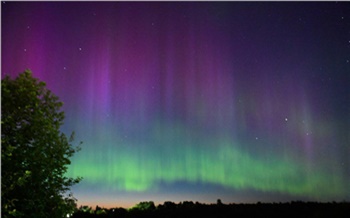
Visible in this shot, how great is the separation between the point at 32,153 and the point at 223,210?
29.2 meters

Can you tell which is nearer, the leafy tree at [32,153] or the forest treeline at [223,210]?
the leafy tree at [32,153]

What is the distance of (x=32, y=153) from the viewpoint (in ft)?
38.2

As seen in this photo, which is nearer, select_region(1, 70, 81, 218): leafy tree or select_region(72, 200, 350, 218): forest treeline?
select_region(1, 70, 81, 218): leafy tree

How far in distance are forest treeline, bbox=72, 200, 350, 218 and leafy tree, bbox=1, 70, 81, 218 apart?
105 inches

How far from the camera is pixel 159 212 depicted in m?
45.5

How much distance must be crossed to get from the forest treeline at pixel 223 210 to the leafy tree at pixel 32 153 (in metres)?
2.66

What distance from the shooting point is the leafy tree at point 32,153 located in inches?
454

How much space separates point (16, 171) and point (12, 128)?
4.42ft

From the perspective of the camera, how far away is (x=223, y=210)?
3803 centimetres

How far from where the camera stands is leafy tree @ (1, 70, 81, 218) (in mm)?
11531

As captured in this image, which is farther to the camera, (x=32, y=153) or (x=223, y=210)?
(x=223, y=210)

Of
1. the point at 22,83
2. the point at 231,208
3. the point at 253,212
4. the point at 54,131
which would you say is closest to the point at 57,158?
the point at 54,131

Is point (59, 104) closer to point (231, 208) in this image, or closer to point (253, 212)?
point (253, 212)

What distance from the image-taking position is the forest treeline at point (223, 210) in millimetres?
23728
